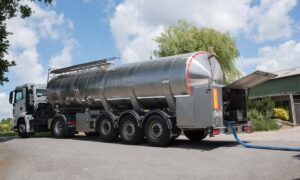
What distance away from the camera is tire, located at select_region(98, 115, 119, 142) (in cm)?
1489

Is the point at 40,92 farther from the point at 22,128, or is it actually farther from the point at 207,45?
the point at 207,45

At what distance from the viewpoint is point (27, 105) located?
20.0 meters

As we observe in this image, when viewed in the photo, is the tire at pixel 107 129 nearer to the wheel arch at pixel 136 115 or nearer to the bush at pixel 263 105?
the wheel arch at pixel 136 115

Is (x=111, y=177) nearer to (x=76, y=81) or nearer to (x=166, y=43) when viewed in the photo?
(x=76, y=81)

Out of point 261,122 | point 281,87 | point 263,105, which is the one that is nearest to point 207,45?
point 281,87

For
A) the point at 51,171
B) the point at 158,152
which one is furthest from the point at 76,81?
the point at 51,171

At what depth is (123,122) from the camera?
1441 cm

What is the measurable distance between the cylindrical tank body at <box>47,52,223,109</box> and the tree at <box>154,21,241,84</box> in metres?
17.9

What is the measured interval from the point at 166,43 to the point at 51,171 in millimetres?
27435

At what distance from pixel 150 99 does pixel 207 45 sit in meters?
21.2

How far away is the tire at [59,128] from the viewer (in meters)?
17.6

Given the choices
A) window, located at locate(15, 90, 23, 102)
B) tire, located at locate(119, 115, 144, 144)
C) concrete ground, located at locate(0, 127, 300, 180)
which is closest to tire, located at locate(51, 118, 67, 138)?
window, located at locate(15, 90, 23, 102)

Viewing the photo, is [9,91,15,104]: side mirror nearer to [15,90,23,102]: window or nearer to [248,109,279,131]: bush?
[15,90,23,102]: window

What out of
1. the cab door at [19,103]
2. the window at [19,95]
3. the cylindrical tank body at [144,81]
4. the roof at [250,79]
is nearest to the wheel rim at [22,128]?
the cab door at [19,103]
